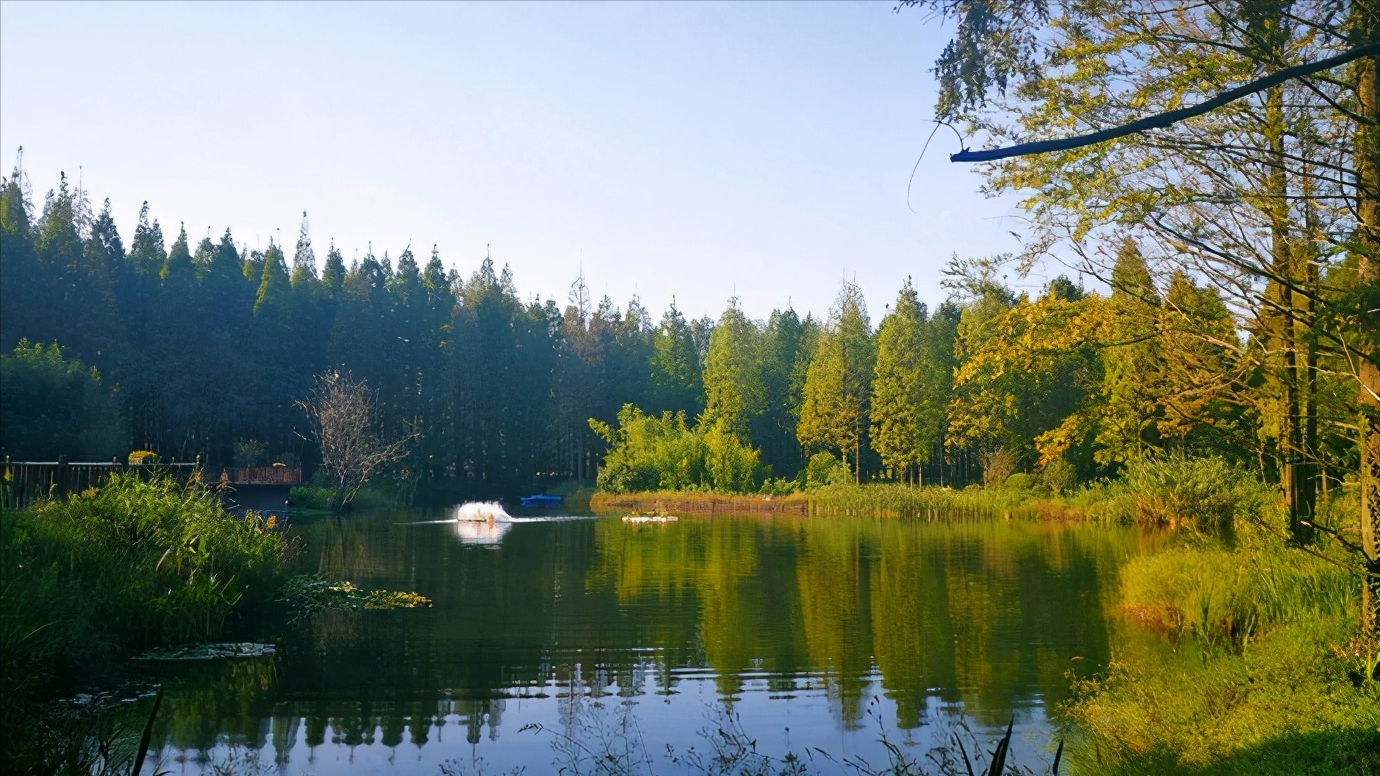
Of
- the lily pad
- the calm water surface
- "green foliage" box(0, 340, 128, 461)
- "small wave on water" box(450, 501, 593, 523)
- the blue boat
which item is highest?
"green foliage" box(0, 340, 128, 461)

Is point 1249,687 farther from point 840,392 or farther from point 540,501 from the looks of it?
point 540,501

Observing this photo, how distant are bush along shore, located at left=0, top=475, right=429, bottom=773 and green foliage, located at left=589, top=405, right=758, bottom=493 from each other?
35860 mm

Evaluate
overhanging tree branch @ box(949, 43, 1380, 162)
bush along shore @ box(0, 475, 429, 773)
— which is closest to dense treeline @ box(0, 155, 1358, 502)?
bush along shore @ box(0, 475, 429, 773)

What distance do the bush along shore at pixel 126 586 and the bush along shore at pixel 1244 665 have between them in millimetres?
7754

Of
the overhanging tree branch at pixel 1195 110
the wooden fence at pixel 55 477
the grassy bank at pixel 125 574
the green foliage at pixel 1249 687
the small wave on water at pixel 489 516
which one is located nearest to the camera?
the overhanging tree branch at pixel 1195 110

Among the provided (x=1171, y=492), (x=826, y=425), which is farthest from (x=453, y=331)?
(x=1171, y=492)

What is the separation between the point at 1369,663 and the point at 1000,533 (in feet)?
85.8

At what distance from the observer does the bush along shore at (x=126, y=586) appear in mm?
9922

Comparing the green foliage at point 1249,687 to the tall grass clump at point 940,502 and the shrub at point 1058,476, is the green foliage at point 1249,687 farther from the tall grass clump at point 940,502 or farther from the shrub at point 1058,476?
the shrub at point 1058,476

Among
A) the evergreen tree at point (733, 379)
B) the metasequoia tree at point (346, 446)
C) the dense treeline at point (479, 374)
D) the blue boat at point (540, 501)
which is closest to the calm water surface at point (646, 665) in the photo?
the dense treeline at point (479, 374)

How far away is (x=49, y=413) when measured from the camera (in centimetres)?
3619

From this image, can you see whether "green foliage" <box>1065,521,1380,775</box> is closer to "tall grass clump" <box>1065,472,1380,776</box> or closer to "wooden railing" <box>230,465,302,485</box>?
"tall grass clump" <box>1065,472,1380,776</box>

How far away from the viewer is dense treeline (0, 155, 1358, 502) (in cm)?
4859

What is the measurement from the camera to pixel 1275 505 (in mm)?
16359
